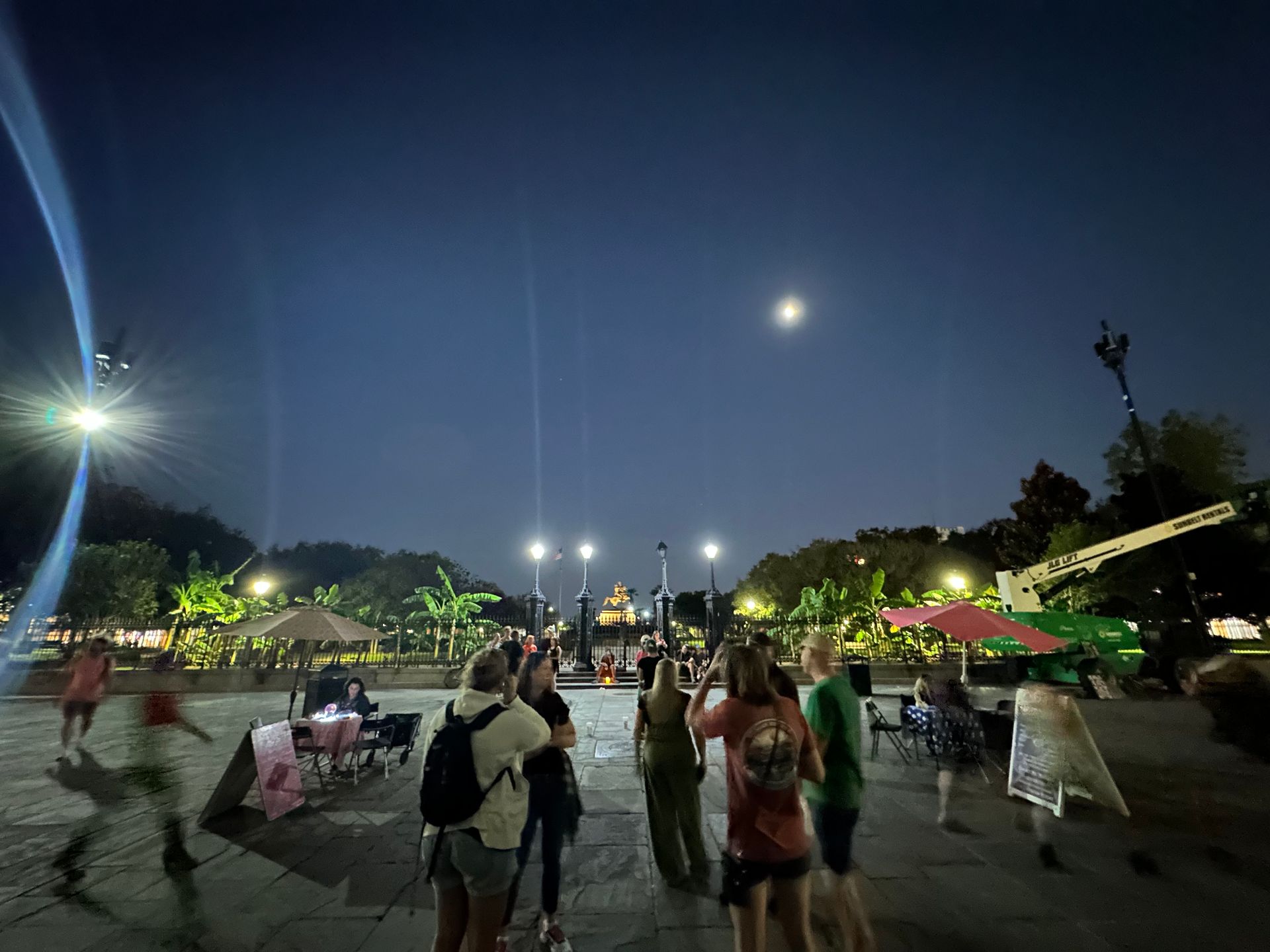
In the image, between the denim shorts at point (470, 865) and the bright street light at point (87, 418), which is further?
the bright street light at point (87, 418)

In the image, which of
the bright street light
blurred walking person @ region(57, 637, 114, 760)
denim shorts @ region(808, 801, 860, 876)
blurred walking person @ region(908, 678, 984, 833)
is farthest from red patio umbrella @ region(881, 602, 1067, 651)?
the bright street light

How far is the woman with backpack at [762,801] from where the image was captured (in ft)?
8.22

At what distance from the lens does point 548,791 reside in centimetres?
362

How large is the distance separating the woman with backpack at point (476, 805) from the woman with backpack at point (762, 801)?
100 cm

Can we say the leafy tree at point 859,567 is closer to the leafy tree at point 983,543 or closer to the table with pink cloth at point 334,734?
the leafy tree at point 983,543

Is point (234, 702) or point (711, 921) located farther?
point (234, 702)

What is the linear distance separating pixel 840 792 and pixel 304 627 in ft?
31.0

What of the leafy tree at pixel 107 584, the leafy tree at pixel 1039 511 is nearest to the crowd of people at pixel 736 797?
the leafy tree at pixel 107 584

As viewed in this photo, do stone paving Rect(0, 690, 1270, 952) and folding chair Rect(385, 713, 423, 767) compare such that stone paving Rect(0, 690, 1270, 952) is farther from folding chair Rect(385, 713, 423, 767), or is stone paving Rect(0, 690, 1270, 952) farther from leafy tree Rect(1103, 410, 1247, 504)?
leafy tree Rect(1103, 410, 1247, 504)

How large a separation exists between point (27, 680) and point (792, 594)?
42.8m

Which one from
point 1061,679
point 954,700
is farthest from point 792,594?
point 954,700

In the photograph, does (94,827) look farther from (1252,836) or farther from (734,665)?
(1252,836)

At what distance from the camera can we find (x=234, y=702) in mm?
14773

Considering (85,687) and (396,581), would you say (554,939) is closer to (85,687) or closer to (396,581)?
(85,687)
